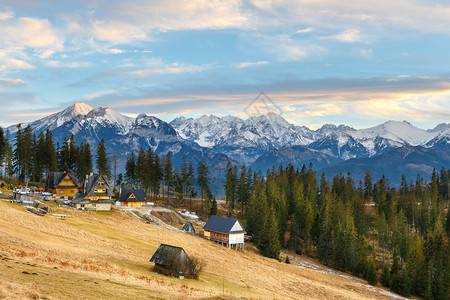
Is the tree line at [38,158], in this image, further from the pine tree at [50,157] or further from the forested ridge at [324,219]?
the forested ridge at [324,219]

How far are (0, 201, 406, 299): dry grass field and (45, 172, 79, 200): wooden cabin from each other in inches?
801

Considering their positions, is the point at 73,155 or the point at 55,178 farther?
the point at 73,155

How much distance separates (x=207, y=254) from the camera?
6775 centimetres

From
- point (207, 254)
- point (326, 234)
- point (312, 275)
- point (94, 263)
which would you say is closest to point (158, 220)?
point (207, 254)

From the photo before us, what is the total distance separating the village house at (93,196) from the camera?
85.4m

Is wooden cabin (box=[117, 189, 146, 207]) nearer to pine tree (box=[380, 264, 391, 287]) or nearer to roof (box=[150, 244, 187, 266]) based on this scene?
roof (box=[150, 244, 187, 266])

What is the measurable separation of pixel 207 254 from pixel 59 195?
164ft

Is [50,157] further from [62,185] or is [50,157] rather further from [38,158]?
[62,185]

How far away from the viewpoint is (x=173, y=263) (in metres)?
45.0

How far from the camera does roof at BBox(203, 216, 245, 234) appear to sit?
8506 centimetres

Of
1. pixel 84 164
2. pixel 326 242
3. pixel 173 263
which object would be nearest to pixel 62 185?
pixel 84 164

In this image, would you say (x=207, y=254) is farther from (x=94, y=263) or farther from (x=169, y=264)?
(x=94, y=263)

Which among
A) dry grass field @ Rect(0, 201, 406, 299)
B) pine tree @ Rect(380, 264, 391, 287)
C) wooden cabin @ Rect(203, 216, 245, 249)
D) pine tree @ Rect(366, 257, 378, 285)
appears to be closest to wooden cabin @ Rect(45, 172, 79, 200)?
dry grass field @ Rect(0, 201, 406, 299)

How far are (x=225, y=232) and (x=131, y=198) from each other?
30.1 meters
